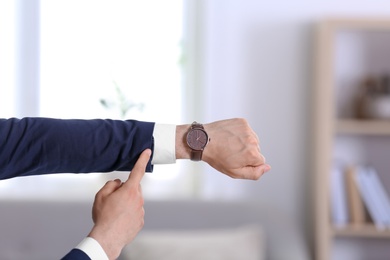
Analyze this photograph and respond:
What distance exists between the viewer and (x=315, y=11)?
388 centimetres

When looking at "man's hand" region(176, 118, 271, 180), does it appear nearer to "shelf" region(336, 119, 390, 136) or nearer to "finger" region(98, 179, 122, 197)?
"finger" region(98, 179, 122, 197)

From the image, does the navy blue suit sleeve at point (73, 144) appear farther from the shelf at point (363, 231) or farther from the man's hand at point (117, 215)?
the shelf at point (363, 231)

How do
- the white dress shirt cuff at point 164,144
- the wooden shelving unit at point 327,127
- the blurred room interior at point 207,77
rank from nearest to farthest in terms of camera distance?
the white dress shirt cuff at point 164,144, the wooden shelving unit at point 327,127, the blurred room interior at point 207,77

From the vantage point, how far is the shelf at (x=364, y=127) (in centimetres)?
372

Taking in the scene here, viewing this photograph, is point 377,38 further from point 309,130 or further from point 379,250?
point 379,250

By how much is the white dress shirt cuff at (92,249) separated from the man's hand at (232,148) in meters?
0.30

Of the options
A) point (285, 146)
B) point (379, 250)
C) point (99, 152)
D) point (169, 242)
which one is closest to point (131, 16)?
point (285, 146)

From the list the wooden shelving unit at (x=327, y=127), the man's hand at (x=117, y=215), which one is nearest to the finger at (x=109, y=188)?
the man's hand at (x=117, y=215)

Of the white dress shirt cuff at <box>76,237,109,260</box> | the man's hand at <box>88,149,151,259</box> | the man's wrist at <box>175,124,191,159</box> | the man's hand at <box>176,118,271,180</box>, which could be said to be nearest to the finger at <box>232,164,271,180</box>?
the man's hand at <box>176,118,271,180</box>

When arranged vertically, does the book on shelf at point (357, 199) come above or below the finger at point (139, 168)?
below

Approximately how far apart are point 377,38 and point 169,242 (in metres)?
1.43

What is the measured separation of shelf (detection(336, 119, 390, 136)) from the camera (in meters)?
3.72

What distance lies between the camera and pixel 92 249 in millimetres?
1346

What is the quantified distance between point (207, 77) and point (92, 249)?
8.29ft
